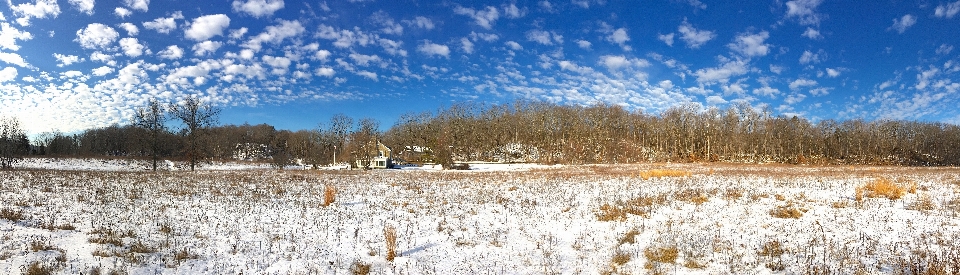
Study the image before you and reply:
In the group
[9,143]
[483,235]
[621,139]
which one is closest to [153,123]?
[9,143]

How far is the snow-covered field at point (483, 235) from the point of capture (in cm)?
736

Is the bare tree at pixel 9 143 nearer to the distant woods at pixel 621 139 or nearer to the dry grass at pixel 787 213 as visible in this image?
the distant woods at pixel 621 139

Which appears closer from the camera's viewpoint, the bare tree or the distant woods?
the bare tree

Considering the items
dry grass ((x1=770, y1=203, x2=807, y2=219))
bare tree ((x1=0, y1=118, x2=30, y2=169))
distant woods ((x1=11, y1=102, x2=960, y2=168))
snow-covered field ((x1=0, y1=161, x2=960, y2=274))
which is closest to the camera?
snow-covered field ((x1=0, y1=161, x2=960, y2=274))

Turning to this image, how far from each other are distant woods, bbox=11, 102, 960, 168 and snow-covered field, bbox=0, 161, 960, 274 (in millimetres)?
48904

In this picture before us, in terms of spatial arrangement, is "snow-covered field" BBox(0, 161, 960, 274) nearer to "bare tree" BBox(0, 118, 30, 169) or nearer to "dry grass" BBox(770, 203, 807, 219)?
"dry grass" BBox(770, 203, 807, 219)

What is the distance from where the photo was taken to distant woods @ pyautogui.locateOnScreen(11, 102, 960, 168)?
73375 mm

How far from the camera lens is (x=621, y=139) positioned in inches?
3327

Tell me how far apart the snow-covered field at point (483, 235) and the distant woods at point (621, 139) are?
48.9m

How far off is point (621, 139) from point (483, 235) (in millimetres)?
79646

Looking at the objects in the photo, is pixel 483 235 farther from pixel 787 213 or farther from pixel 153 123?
pixel 153 123

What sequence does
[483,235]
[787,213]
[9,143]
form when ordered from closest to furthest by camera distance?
1. [483,235]
2. [787,213]
3. [9,143]

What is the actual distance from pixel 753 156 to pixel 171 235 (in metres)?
85.5

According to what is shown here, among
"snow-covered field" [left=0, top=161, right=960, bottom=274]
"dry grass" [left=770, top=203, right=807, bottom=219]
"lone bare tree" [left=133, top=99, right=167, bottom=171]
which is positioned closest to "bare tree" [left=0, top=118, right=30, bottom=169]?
"lone bare tree" [left=133, top=99, right=167, bottom=171]
